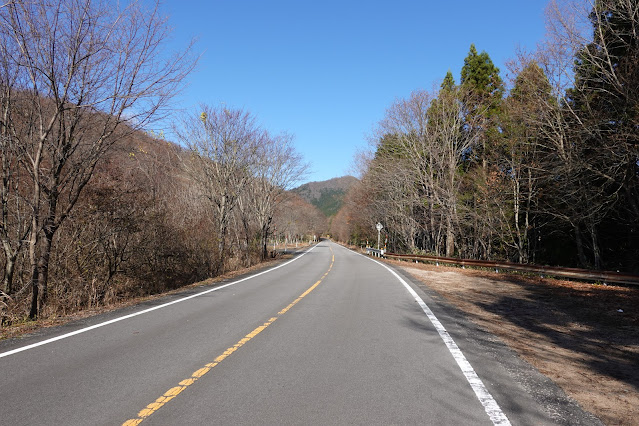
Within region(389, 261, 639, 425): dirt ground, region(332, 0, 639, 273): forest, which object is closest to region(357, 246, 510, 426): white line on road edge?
region(389, 261, 639, 425): dirt ground

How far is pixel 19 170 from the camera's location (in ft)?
30.2

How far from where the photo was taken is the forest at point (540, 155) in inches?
588

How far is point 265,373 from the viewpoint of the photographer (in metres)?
4.46

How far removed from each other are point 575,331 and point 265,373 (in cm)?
601

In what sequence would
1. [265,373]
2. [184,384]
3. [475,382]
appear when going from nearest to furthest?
[184,384] < [475,382] < [265,373]

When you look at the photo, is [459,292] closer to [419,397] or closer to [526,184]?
[419,397]

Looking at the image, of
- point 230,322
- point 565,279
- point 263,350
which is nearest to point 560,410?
point 263,350

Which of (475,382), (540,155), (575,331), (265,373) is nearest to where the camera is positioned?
(475,382)

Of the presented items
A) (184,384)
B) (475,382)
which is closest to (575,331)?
(475,382)

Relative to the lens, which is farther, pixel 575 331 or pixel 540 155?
pixel 540 155

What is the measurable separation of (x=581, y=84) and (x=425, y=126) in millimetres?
12327

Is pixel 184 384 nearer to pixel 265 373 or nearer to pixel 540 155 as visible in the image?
pixel 265 373

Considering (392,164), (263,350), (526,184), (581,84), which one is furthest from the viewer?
(392,164)

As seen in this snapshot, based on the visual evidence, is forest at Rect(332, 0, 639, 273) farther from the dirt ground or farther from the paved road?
the paved road
